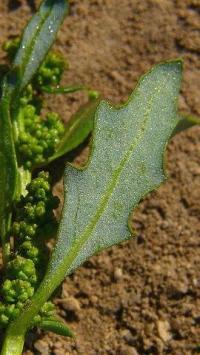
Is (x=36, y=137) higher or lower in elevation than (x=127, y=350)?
higher

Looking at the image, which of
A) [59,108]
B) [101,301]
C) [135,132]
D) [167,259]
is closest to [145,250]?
[167,259]

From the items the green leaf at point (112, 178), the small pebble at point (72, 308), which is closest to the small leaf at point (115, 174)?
the green leaf at point (112, 178)

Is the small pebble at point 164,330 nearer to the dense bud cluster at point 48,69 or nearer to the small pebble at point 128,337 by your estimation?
the small pebble at point 128,337

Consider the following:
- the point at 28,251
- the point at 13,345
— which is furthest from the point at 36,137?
the point at 13,345

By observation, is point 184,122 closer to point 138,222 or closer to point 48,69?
point 138,222

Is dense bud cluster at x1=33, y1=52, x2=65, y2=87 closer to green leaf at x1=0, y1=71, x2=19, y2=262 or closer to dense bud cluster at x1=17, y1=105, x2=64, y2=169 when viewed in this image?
dense bud cluster at x1=17, y1=105, x2=64, y2=169

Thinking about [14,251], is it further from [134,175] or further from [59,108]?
[59,108]

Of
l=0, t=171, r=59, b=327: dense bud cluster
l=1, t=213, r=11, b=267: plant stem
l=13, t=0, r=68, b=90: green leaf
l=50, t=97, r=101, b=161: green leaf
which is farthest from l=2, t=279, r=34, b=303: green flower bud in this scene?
l=13, t=0, r=68, b=90: green leaf
